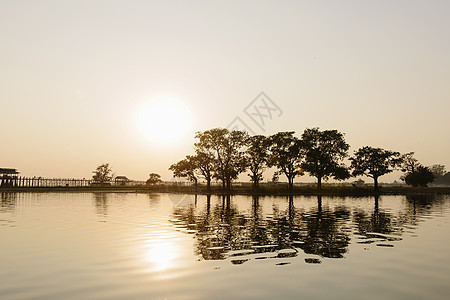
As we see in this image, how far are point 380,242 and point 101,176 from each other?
126 m

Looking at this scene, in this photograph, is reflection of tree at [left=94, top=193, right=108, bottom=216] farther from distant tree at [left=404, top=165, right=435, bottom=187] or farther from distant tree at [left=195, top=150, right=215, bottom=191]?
distant tree at [left=404, top=165, right=435, bottom=187]

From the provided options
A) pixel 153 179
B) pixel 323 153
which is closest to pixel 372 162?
pixel 323 153

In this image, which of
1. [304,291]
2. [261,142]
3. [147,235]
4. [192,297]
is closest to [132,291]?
[192,297]

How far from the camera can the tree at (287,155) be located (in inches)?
3531

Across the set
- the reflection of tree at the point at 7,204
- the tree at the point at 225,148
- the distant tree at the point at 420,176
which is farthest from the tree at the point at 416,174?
the reflection of tree at the point at 7,204

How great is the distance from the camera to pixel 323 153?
296 ft

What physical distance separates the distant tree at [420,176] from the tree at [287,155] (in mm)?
41816

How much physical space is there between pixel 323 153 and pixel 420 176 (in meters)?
37.9

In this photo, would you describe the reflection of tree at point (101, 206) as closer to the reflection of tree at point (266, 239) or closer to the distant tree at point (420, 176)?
the reflection of tree at point (266, 239)

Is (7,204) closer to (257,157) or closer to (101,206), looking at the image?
(101,206)

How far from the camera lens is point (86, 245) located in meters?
15.8

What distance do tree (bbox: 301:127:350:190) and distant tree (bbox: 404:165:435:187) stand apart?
2975cm

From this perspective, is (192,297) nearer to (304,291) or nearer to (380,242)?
(304,291)

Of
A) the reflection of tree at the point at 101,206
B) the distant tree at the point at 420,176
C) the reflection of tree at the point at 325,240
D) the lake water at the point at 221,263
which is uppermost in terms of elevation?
the distant tree at the point at 420,176
